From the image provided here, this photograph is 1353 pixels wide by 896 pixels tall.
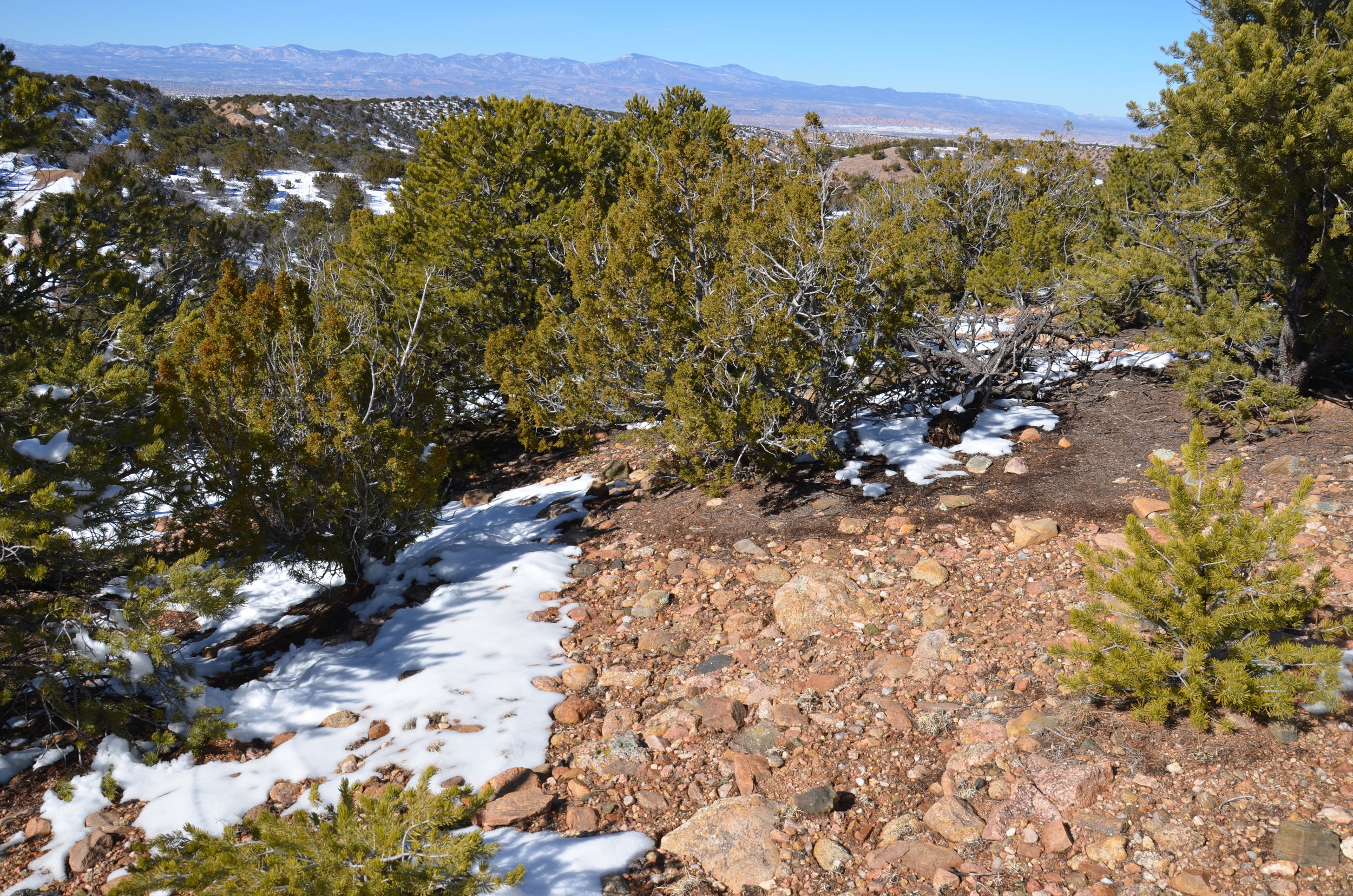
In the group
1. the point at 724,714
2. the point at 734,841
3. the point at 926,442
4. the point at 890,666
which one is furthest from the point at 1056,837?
the point at 926,442

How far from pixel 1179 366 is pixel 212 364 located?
8288 millimetres

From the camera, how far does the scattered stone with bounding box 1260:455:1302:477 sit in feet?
18.0

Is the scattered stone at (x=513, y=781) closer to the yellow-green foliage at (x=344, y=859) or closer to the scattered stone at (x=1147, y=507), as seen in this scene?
the yellow-green foliage at (x=344, y=859)

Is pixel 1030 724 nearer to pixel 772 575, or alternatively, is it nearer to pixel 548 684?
pixel 772 575

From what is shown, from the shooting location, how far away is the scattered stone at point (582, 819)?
336 centimetres

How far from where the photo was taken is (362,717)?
4453mm

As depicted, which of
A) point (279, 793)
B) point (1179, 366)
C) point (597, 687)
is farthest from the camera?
point (1179, 366)

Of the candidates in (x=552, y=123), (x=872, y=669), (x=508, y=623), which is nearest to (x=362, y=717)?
(x=508, y=623)

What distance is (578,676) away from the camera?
4.70 metres

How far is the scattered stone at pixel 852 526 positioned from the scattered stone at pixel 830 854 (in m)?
3.08

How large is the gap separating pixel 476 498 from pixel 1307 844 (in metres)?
7.65

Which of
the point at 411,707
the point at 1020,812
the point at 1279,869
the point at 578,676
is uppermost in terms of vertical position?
the point at 1279,869

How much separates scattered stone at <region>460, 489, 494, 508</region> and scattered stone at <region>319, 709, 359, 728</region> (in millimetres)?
3916

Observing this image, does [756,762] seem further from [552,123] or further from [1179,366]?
[552,123]
